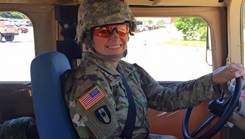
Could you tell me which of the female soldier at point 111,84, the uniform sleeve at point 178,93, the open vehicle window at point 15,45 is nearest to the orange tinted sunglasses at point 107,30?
the female soldier at point 111,84

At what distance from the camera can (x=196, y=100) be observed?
Result: 78.0 inches

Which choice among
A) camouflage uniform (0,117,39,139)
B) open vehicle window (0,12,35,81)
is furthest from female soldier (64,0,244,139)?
open vehicle window (0,12,35,81)

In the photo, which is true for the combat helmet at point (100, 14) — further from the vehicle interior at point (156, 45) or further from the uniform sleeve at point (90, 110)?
the vehicle interior at point (156, 45)

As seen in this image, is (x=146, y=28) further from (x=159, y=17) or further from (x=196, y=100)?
(x=196, y=100)

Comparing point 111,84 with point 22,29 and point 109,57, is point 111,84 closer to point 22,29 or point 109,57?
point 109,57

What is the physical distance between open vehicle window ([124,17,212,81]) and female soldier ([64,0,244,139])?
2.24ft

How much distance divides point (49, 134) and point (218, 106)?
3.09ft

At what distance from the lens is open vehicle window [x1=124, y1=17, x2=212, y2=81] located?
2.70 metres

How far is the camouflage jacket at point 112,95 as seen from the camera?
161cm

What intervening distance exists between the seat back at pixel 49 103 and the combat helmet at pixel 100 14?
0.27 metres

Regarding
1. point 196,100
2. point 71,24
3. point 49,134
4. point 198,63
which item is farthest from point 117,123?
point 198,63

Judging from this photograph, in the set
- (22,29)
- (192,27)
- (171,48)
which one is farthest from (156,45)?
(22,29)

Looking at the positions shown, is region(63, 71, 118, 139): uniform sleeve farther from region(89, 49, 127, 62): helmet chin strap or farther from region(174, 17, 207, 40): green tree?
region(174, 17, 207, 40): green tree

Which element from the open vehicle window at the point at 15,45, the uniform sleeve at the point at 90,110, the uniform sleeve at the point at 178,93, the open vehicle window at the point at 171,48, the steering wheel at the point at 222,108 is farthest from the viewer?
the open vehicle window at the point at 171,48
